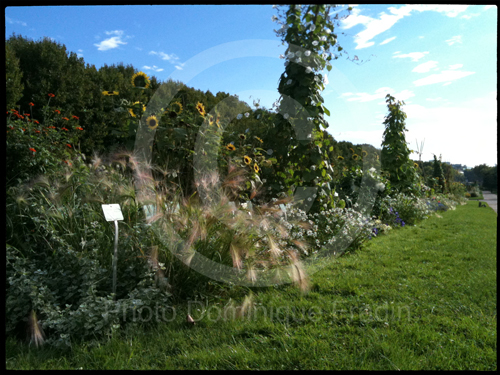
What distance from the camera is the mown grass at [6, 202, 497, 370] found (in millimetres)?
1881

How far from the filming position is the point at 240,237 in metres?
2.68

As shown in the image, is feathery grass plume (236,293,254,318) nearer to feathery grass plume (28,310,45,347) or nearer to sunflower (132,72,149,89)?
feathery grass plume (28,310,45,347)

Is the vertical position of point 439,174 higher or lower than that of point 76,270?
higher

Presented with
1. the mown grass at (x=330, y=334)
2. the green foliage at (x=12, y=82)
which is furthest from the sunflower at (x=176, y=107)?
the green foliage at (x=12, y=82)

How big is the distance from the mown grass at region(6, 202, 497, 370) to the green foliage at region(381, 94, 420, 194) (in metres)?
4.75

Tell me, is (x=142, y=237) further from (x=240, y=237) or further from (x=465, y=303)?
(x=465, y=303)

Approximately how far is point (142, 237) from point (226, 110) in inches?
182

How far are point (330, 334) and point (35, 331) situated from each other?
1.77 m

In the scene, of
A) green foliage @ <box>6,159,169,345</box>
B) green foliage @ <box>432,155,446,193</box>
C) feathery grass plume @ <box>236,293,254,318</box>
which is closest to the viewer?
green foliage @ <box>6,159,169,345</box>

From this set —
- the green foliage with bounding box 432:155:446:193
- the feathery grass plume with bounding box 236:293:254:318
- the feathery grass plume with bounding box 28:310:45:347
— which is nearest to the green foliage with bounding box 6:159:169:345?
the feathery grass plume with bounding box 28:310:45:347

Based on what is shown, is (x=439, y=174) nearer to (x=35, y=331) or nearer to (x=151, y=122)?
(x=151, y=122)

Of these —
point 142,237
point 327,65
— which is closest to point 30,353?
point 142,237

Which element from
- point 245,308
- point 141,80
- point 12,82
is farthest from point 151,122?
point 12,82

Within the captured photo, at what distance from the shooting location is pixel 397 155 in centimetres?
770
